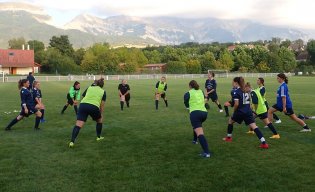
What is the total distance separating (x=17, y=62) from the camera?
88.7 m

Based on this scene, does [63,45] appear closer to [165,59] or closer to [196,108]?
[165,59]

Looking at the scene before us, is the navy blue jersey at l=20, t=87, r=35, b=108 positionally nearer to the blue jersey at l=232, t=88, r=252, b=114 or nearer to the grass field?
the grass field

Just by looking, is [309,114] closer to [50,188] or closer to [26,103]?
[26,103]

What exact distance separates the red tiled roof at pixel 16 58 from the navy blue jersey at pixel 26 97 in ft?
263

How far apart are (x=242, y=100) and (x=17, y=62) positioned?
87087mm

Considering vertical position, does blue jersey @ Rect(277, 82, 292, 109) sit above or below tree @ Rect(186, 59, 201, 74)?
below

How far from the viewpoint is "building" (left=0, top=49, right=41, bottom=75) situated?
286 feet

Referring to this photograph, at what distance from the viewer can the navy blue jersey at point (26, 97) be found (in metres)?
12.4

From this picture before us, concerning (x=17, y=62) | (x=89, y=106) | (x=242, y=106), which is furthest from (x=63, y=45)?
(x=242, y=106)

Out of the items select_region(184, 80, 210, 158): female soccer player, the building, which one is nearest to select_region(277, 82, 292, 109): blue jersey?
select_region(184, 80, 210, 158): female soccer player

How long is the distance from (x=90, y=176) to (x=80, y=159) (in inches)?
55.9

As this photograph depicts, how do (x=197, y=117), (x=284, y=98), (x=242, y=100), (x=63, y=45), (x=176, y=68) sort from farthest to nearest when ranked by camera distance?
(x=63, y=45), (x=176, y=68), (x=284, y=98), (x=242, y=100), (x=197, y=117)

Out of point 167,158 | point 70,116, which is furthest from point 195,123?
point 70,116

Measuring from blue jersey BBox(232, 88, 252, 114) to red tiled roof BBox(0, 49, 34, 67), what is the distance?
8541cm
